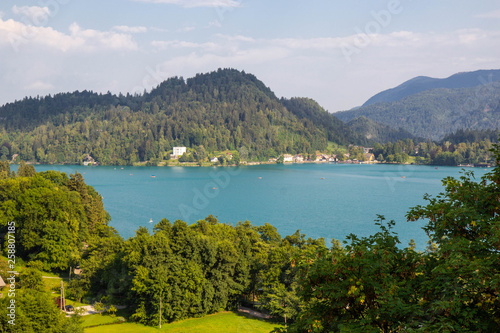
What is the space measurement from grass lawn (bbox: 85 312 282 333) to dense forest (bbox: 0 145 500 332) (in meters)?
0.68

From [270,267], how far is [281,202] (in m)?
48.1

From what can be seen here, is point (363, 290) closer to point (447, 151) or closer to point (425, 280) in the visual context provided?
point (425, 280)

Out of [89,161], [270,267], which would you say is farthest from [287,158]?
[270,267]

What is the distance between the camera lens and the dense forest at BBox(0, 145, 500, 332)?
18.8 ft

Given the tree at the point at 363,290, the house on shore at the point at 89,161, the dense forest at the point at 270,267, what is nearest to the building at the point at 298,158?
the house on shore at the point at 89,161

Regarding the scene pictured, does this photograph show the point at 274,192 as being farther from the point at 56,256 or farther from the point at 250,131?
the point at 250,131

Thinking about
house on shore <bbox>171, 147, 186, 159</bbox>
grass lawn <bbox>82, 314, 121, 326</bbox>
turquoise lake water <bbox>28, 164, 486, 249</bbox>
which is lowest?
grass lawn <bbox>82, 314, 121, 326</bbox>

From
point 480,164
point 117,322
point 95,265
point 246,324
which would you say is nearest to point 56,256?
point 95,265

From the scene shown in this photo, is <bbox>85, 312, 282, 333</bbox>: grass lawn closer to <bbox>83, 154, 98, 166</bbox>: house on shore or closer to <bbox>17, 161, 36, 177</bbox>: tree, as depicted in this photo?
<bbox>17, 161, 36, 177</bbox>: tree

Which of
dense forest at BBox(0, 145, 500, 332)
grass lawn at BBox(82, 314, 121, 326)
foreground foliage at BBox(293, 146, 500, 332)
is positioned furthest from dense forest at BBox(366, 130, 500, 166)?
foreground foliage at BBox(293, 146, 500, 332)

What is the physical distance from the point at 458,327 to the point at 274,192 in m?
82.2

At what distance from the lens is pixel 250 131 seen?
195375 millimetres

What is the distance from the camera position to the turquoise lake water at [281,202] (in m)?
54.9

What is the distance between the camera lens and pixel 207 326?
23.3 metres
